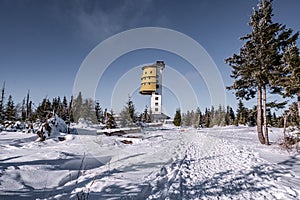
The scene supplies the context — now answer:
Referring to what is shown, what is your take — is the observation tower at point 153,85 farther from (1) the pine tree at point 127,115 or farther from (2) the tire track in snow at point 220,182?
(2) the tire track in snow at point 220,182

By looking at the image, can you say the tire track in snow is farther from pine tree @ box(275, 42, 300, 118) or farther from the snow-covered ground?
pine tree @ box(275, 42, 300, 118)

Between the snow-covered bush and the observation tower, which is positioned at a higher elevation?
the observation tower

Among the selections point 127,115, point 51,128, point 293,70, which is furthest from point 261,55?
point 127,115

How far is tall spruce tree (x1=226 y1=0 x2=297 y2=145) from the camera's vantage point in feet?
40.5

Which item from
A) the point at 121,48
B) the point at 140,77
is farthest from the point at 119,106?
the point at 140,77

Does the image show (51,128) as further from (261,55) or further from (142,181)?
(261,55)

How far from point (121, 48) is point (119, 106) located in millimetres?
11081

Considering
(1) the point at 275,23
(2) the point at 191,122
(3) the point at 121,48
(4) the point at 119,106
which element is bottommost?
(2) the point at 191,122

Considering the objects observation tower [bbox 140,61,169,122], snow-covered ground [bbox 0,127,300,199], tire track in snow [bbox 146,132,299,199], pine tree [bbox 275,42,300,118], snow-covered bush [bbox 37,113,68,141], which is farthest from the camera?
observation tower [bbox 140,61,169,122]

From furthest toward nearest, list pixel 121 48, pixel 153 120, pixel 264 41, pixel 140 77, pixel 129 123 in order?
pixel 153 120 < pixel 140 77 < pixel 129 123 < pixel 121 48 < pixel 264 41

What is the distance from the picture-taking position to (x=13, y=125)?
2219 centimetres

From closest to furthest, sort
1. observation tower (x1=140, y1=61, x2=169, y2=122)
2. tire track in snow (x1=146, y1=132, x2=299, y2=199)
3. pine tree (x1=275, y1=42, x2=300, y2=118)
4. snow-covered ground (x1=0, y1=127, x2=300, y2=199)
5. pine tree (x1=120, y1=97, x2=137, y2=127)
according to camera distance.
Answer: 1. snow-covered ground (x1=0, y1=127, x2=300, y2=199)
2. tire track in snow (x1=146, y1=132, x2=299, y2=199)
3. pine tree (x1=275, y1=42, x2=300, y2=118)
4. pine tree (x1=120, y1=97, x2=137, y2=127)
5. observation tower (x1=140, y1=61, x2=169, y2=122)

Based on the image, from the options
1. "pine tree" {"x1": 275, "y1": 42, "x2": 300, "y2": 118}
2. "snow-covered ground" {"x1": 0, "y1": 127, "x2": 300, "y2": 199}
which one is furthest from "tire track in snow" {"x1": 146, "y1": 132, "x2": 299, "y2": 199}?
"pine tree" {"x1": 275, "y1": 42, "x2": 300, "y2": 118}

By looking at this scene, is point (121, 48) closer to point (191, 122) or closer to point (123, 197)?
point (123, 197)
